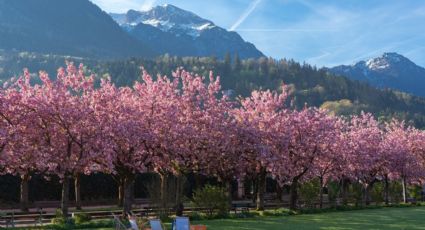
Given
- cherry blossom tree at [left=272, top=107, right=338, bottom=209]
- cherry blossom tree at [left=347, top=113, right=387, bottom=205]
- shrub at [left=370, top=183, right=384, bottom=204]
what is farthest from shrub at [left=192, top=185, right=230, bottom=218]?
shrub at [left=370, top=183, right=384, bottom=204]

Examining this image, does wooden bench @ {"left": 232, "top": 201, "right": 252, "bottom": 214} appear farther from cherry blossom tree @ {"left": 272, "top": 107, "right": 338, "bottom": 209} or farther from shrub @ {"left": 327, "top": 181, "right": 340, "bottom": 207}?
shrub @ {"left": 327, "top": 181, "right": 340, "bottom": 207}

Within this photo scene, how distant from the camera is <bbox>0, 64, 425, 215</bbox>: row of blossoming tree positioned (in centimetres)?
2664

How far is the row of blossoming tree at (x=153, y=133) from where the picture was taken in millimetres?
26641

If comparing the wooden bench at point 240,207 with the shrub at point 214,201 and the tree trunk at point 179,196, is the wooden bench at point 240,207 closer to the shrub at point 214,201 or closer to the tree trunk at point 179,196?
the shrub at point 214,201

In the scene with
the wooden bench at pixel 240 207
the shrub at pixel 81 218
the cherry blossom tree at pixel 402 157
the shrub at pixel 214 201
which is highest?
the cherry blossom tree at pixel 402 157

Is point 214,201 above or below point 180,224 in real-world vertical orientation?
below

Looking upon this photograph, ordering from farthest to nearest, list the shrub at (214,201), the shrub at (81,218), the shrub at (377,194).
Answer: the shrub at (377,194), the shrub at (214,201), the shrub at (81,218)

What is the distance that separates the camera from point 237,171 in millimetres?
39125

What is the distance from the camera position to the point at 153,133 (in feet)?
96.3

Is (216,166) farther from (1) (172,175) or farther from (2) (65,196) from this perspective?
(2) (65,196)

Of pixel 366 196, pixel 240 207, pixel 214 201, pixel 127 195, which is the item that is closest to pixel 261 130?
pixel 240 207

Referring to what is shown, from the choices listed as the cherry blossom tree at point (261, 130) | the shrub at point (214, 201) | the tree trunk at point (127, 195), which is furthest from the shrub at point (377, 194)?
the tree trunk at point (127, 195)

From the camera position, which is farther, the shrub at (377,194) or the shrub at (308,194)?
the shrub at (377,194)

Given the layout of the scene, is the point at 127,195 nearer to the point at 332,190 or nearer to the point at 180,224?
the point at 180,224
